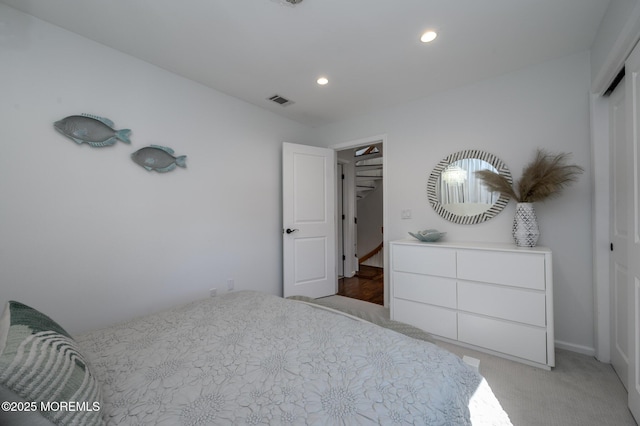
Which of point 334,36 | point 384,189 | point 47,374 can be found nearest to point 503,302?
point 384,189

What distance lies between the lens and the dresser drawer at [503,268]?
1.87 m

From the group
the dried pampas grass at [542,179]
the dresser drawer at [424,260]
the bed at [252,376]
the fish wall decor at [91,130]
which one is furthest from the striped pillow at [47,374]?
the dried pampas grass at [542,179]

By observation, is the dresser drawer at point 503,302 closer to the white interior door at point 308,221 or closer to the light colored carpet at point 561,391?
the light colored carpet at point 561,391

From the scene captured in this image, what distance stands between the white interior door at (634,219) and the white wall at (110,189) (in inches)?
116

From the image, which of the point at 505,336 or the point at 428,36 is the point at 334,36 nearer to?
the point at 428,36

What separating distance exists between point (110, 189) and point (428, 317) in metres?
2.90

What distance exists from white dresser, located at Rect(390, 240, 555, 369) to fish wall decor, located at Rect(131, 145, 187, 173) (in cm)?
223

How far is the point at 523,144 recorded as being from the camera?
2.27 meters

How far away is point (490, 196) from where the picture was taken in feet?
7.90

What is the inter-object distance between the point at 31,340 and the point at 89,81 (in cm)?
203

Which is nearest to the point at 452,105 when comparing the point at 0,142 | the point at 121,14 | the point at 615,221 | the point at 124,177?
the point at 615,221

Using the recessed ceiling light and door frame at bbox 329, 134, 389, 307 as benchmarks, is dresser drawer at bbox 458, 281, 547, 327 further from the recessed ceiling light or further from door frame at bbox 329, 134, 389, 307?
the recessed ceiling light

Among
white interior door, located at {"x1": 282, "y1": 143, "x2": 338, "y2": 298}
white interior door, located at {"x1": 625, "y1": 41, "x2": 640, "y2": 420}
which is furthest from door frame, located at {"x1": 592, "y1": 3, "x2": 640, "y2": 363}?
white interior door, located at {"x1": 282, "y1": 143, "x2": 338, "y2": 298}

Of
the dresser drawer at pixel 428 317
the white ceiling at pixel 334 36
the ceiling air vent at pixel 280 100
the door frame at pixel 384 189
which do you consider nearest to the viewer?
the white ceiling at pixel 334 36
